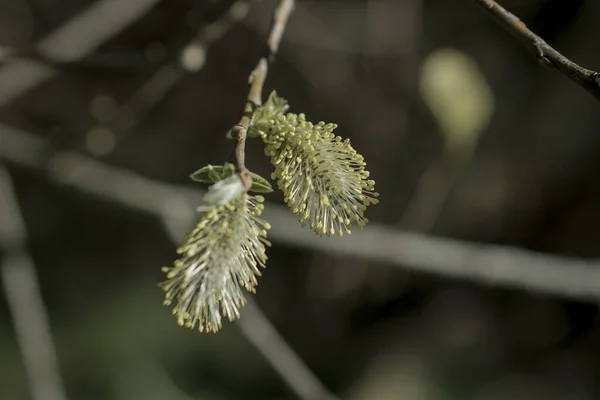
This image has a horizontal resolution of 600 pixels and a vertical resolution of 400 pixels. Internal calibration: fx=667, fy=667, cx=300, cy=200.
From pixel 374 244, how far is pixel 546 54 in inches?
34.9

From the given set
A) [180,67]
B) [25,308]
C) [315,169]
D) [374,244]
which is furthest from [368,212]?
[315,169]

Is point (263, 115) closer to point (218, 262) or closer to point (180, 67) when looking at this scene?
point (218, 262)

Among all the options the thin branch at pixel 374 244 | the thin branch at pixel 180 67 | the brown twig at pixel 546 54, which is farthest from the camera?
the thin branch at pixel 374 244

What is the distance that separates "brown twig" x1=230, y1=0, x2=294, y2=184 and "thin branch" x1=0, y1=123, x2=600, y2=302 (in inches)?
26.3

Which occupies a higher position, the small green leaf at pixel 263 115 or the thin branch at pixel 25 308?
the small green leaf at pixel 263 115

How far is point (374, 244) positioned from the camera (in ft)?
4.58

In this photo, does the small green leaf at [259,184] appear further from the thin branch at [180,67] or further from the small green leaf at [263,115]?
the thin branch at [180,67]

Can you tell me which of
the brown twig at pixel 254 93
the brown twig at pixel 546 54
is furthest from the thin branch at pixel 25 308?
the brown twig at pixel 546 54

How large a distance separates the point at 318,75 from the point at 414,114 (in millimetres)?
380

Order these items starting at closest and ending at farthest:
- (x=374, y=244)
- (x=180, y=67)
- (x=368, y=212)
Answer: (x=180, y=67), (x=374, y=244), (x=368, y=212)

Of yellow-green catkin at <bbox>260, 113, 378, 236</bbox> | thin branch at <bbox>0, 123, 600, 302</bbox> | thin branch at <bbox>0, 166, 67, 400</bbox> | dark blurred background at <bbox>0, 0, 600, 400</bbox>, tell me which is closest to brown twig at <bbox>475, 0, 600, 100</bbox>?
yellow-green catkin at <bbox>260, 113, 378, 236</bbox>

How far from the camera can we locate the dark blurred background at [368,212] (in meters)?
2.31

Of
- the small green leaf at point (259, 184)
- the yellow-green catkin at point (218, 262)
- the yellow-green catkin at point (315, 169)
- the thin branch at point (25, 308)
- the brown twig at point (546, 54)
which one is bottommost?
the thin branch at point (25, 308)

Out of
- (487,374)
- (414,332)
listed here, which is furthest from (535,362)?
(414,332)
